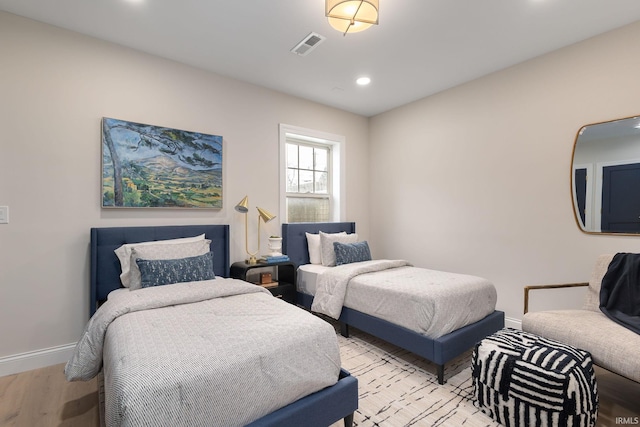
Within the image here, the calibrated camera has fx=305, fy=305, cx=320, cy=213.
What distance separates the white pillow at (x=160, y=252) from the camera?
2486 millimetres

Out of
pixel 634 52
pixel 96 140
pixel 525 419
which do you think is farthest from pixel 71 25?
pixel 634 52

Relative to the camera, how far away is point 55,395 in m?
2.12

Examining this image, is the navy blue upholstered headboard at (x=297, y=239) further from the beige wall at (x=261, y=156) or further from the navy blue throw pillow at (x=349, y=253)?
the navy blue throw pillow at (x=349, y=253)

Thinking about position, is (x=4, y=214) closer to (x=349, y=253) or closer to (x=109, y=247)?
(x=109, y=247)

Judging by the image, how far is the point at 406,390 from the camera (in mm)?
2180

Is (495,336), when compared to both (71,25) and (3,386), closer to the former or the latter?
(3,386)

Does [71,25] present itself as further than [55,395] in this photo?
Yes

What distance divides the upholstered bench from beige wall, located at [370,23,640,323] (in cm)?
140

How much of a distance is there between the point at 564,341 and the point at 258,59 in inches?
138

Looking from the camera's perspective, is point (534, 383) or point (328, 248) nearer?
point (534, 383)

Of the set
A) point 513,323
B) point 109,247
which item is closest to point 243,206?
point 109,247

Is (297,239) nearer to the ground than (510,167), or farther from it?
nearer to the ground

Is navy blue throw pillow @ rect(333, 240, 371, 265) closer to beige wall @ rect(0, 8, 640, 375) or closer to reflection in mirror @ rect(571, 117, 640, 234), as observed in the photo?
beige wall @ rect(0, 8, 640, 375)

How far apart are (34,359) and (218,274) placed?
5.07 feet
